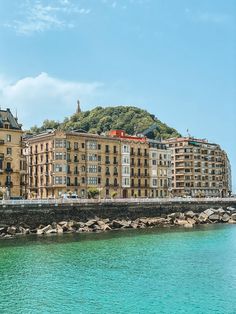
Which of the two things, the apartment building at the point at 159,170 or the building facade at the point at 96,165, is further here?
the apartment building at the point at 159,170

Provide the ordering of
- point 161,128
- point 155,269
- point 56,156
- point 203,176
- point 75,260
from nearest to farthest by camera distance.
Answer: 1. point 155,269
2. point 75,260
3. point 56,156
4. point 203,176
5. point 161,128

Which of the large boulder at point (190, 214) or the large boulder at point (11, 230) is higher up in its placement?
the large boulder at point (190, 214)

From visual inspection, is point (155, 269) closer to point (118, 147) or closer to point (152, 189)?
point (118, 147)

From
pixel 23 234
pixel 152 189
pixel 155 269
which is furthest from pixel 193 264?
pixel 152 189

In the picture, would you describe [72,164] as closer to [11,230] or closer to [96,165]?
[96,165]

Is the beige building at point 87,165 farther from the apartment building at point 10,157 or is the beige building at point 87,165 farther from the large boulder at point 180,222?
the large boulder at point 180,222

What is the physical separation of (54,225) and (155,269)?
3201 cm

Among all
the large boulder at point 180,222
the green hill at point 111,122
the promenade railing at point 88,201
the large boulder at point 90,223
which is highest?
the green hill at point 111,122

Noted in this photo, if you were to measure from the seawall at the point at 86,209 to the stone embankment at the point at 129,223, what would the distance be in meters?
0.98

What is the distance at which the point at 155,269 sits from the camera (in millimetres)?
40625

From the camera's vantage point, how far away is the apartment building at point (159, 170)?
122062 millimetres

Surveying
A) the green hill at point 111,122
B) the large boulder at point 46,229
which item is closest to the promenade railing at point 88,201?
the large boulder at point 46,229

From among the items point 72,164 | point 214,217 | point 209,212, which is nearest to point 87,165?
point 72,164

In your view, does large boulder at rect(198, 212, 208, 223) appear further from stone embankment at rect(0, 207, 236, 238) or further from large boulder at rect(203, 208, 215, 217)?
large boulder at rect(203, 208, 215, 217)
